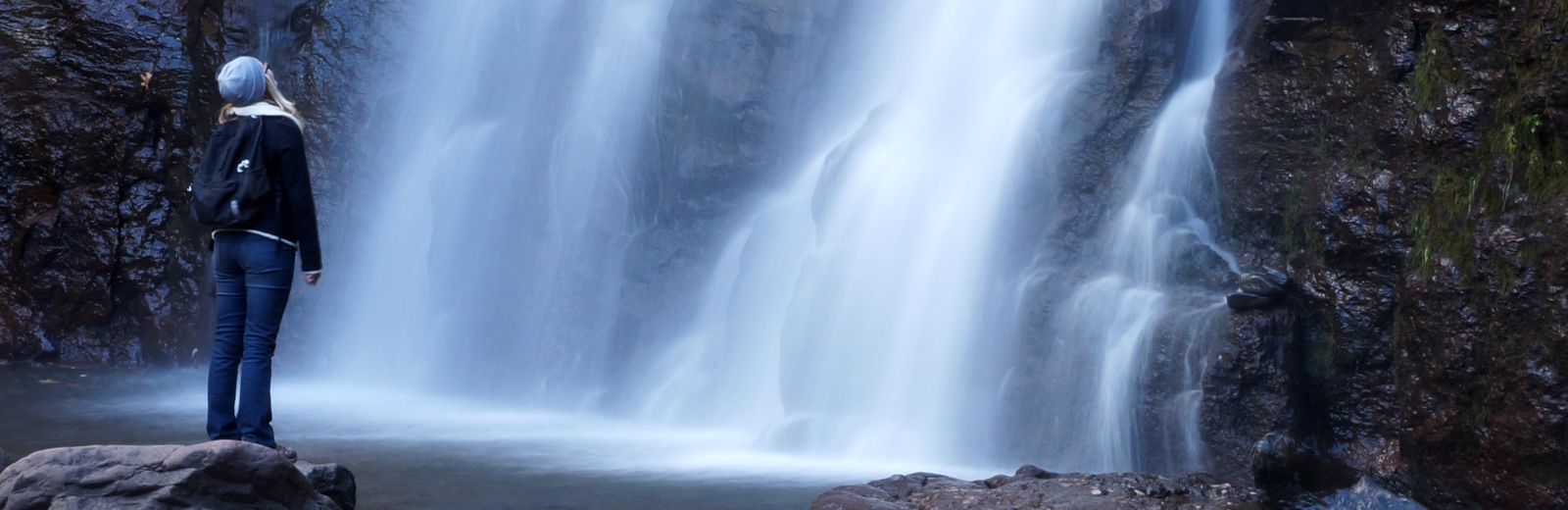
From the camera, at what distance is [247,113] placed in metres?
3.75

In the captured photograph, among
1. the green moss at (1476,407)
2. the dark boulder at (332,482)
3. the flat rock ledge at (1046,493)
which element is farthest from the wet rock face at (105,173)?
the green moss at (1476,407)

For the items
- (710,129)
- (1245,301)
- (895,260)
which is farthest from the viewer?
(710,129)

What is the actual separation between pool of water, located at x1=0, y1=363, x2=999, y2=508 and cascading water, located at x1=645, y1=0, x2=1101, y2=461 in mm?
523

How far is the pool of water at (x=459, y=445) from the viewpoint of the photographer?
5277 millimetres

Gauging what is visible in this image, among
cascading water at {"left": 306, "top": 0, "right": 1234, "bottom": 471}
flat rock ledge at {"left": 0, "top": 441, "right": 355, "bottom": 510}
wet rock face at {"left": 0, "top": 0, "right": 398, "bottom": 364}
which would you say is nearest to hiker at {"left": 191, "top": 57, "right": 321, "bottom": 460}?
flat rock ledge at {"left": 0, "top": 441, "right": 355, "bottom": 510}

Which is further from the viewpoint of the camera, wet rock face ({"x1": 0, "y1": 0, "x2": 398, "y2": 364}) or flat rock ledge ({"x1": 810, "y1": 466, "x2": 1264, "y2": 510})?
wet rock face ({"x1": 0, "y1": 0, "x2": 398, "y2": 364})

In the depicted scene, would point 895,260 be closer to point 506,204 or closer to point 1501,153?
point 1501,153

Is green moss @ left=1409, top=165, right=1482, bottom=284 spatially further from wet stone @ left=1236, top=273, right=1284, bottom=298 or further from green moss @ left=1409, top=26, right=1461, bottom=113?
wet stone @ left=1236, top=273, right=1284, bottom=298

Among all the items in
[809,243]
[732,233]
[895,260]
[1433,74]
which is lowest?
[895,260]

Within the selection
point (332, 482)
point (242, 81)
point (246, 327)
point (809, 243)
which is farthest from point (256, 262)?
point (809, 243)

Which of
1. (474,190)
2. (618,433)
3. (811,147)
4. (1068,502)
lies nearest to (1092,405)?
(1068,502)

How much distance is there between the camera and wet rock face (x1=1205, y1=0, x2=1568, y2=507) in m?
5.40

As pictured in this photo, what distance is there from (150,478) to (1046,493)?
10.1 ft

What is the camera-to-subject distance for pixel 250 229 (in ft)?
12.2
